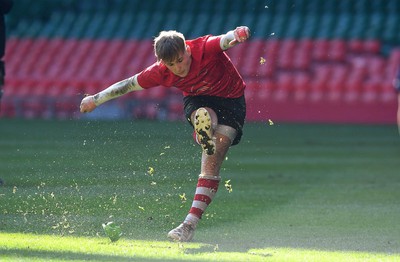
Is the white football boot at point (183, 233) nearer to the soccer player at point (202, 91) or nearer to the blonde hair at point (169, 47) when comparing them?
the soccer player at point (202, 91)

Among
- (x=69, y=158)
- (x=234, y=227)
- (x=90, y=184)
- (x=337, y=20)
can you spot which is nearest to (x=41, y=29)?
(x=337, y=20)

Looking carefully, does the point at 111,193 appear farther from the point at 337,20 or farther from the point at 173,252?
the point at 337,20

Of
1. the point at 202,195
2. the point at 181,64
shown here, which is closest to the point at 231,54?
the point at 202,195

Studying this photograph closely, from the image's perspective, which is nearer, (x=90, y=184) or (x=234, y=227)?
(x=234, y=227)

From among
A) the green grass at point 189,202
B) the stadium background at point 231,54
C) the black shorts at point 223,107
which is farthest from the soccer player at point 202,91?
the stadium background at point 231,54

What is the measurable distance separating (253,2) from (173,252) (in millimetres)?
24295

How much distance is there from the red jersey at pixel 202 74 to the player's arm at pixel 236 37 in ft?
0.33

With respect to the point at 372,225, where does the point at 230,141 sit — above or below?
above

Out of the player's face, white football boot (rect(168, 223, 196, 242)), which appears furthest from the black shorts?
white football boot (rect(168, 223, 196, 242))

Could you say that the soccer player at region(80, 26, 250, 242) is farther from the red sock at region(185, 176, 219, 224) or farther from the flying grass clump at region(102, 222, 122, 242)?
the flying grass clump at region(102, 222, 122, 242)

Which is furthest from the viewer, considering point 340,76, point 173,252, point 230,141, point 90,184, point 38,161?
point 340,76

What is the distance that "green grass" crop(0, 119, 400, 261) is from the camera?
7789mm

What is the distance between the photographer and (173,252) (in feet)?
24.9

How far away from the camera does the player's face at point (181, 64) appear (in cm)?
826
